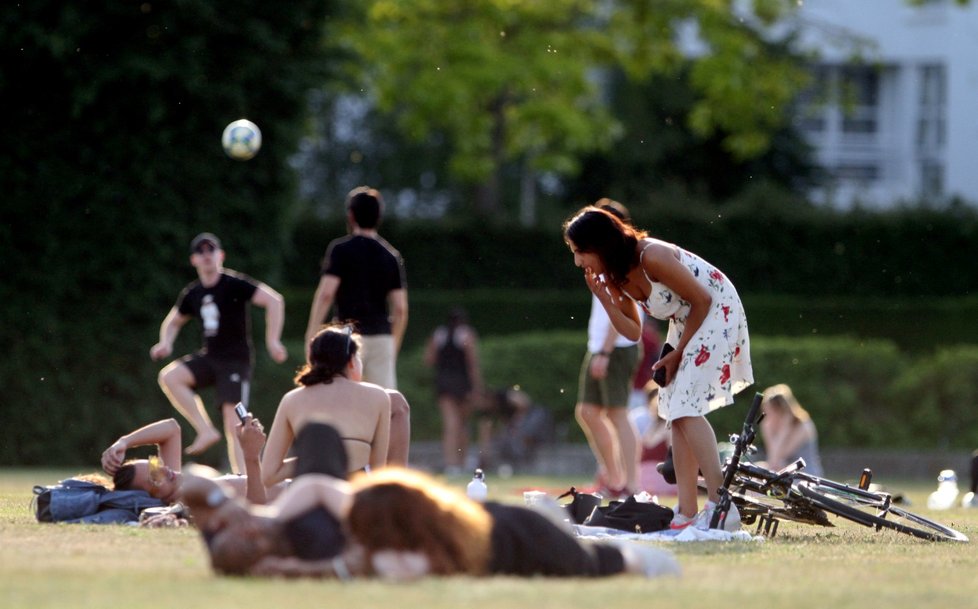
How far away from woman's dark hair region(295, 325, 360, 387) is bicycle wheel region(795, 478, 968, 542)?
2.51m

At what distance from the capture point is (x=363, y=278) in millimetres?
11625

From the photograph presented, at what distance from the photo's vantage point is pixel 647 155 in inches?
1711

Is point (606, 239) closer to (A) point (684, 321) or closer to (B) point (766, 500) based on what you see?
(A) point (684, 321)

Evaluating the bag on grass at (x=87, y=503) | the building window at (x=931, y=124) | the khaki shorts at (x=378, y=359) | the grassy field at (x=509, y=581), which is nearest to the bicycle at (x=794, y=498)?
the grassy field at (x=509, y=581)

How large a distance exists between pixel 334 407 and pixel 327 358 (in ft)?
0.81

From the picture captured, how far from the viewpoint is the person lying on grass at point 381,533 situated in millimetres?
5633

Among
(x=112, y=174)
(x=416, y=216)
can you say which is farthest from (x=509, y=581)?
(x=416, y=216)

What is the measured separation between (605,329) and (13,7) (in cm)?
928

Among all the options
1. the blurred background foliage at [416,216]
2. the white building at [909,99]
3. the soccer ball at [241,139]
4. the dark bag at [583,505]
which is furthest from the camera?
the white building at [909,99]

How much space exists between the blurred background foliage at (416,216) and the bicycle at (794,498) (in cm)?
1137

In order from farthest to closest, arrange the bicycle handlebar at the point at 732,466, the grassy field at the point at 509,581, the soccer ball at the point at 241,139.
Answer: the soccer ball at the point at 241,139, the bicycle handlebar at the point at 732,466, the grassy field at the point at 509,581

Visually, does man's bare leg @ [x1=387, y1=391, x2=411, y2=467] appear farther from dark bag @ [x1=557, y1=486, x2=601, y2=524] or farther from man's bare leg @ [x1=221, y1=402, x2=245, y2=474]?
man's bare leg @ [x1=221, y1=402, x2=245, y2=474]

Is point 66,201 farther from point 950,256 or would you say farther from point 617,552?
point 950,256

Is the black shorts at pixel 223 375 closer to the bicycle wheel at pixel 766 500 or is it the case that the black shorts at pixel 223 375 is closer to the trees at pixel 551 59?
the bicycle wheel at pixel 766 500
